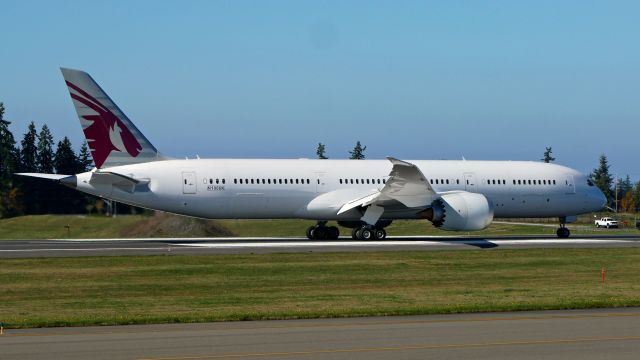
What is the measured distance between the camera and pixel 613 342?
15.9 metres

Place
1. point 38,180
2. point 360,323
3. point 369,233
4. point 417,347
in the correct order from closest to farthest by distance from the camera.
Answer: point 417,347
point 360,323
point 369,233
point 38,180

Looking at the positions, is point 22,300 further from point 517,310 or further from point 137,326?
→ point 517,310

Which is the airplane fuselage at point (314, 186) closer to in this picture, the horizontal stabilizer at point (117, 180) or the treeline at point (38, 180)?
the horizontal stabilizer at point (117, 180)

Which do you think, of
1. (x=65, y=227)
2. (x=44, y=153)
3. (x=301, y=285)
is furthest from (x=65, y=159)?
(x=301, y=285)

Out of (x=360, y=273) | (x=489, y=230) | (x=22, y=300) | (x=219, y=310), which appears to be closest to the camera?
(x=219, y=310)

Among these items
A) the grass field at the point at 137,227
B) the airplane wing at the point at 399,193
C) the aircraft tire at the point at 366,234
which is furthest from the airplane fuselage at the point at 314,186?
the grass field at the point at 137,227

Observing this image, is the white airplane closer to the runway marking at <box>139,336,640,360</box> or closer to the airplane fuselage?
the airplane fuselage

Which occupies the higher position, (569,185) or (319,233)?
(569,185)

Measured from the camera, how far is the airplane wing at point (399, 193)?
147 ft

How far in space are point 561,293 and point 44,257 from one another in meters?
18.8

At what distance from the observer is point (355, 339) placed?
1645cm

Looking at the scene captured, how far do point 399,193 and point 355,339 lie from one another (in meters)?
29.7

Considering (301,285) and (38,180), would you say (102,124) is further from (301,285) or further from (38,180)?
(38,180)

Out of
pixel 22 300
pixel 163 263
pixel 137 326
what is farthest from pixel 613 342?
pixel 163 263
